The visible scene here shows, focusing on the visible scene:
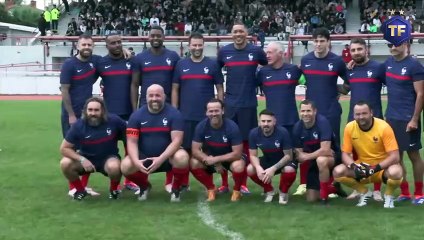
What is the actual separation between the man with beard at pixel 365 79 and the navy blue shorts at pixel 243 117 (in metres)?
1.24

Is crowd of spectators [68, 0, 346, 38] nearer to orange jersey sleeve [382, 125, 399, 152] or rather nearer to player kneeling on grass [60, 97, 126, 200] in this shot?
player kneeling on grass [60, 97, 126, 200]

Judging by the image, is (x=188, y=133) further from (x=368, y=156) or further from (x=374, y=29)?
(x=374, y=29)

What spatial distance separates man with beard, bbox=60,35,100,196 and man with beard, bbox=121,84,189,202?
87 cm

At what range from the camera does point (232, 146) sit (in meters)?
7.68

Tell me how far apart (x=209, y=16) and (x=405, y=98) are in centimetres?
2736

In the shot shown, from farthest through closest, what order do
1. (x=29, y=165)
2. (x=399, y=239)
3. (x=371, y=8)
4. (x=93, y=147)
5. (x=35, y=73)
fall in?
1. (x=371, y=8)
2. (x=35, y=73)
3. (x=29, y=165)
4. (x=93, y=147)
5. (x=399, y=239)

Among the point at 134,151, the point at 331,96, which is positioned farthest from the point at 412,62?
the point at 134,151

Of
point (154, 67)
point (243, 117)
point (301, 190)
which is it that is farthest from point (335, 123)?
point (154, 67)

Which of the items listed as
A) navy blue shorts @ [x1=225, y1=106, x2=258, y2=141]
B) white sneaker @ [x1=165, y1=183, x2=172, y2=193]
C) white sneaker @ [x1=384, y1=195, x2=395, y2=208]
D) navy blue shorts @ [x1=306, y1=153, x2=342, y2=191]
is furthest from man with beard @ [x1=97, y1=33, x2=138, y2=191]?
white sneaker @ [x1=384, y1=195, x2=395, y2=208]

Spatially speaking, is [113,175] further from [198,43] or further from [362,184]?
[362,184]

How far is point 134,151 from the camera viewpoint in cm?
750

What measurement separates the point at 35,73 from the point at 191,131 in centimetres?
2072

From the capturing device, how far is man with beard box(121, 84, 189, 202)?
7.52m

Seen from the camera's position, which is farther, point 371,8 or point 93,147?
point 371,8
